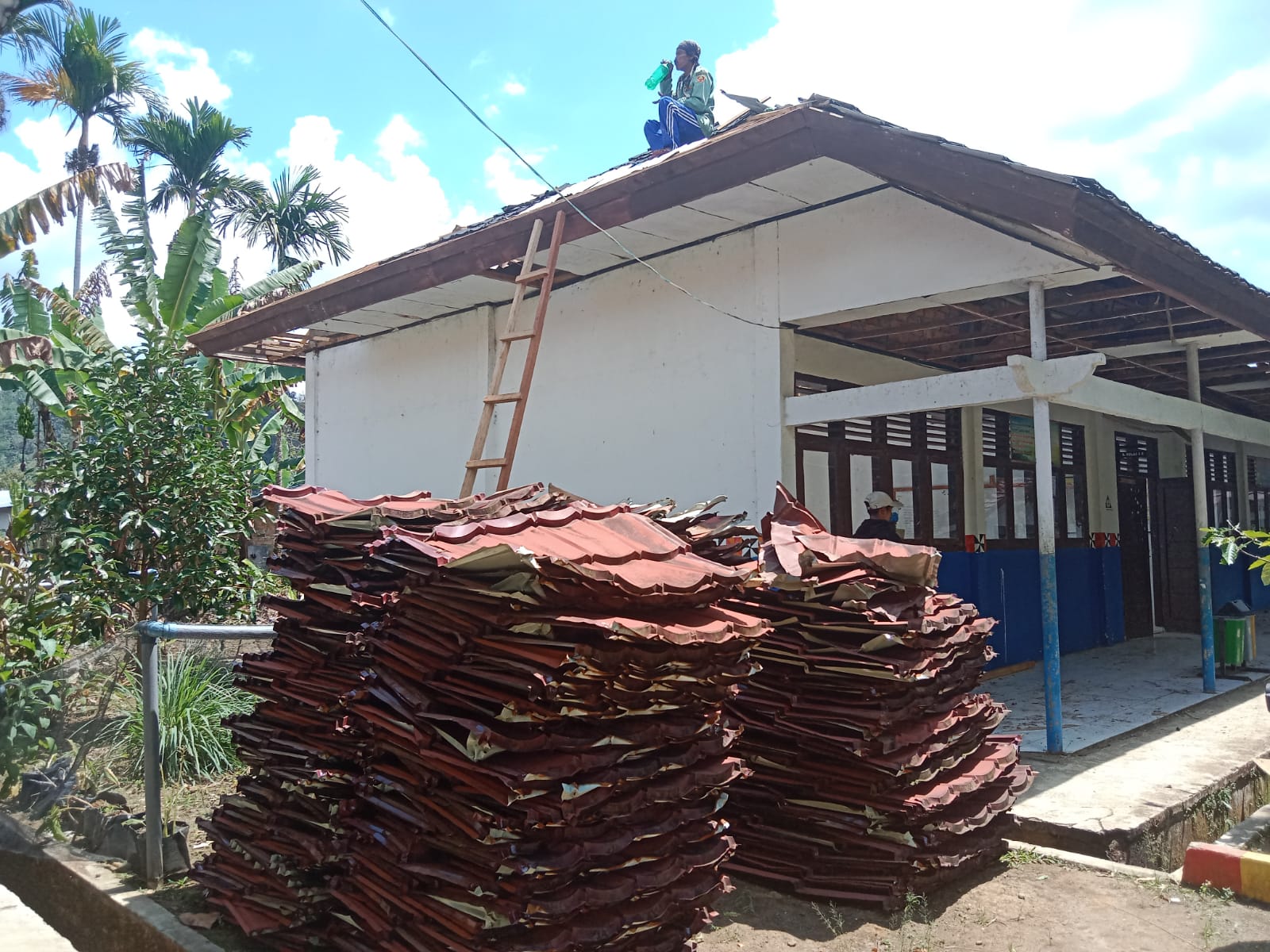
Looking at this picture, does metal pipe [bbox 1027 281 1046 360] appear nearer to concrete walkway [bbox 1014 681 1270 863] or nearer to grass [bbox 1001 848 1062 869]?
concrete walkway [bbox 1014 681 1270 863]

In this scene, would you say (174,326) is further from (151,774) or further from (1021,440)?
(1021,440)

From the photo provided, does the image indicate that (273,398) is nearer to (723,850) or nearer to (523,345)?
(523,345)

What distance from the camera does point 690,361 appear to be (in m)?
8.12

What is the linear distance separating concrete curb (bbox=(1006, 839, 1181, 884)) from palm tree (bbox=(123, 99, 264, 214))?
2473cm

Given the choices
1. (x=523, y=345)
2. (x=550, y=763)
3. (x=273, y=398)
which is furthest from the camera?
(x=273, y=398)

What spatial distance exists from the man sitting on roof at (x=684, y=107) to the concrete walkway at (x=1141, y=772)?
6499 mm

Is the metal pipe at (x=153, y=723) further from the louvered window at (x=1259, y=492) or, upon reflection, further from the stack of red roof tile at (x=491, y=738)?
the louvered window at (x=1259, y=492)

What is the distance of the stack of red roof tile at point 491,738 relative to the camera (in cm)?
318

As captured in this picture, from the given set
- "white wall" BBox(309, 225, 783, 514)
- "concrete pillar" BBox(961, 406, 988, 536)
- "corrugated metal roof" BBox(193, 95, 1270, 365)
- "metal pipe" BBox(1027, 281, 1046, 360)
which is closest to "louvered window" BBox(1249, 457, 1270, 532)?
"concrete pillar" BBox(961, 406, 988, 536)

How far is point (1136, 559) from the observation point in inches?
545

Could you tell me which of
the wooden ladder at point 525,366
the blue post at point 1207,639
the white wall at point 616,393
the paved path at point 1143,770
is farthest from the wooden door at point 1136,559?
the wooden ladder at point 525,366

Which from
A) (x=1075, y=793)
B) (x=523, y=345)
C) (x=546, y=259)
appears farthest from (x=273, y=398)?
(x=1075, y=793)

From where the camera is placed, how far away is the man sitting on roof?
9.50 meters

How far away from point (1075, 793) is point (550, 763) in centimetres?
407
